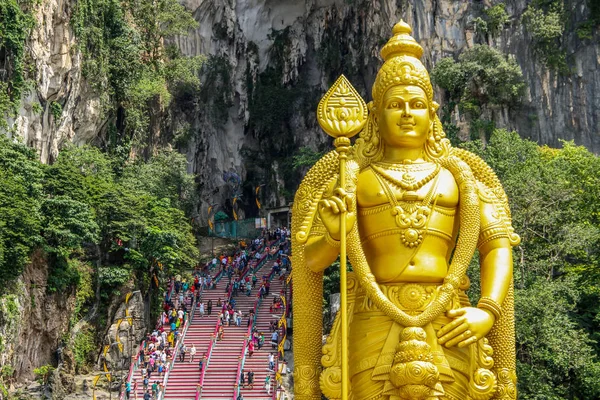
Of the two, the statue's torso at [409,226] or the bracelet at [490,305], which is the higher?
the statue's torso at [409,226]

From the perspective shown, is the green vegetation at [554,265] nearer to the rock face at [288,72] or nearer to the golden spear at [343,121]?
the rock face at [288,72]

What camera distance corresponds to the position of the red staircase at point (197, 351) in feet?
63.2

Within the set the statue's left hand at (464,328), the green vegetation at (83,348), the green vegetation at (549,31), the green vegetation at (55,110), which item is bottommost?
the green vegetation at (83,348)

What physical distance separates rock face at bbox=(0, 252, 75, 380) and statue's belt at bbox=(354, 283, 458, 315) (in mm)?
13178

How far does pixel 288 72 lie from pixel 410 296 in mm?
29966

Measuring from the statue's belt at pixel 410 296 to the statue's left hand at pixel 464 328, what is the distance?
23 cm

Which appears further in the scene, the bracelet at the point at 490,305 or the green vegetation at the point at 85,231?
the green vegetation at the point at 85,231

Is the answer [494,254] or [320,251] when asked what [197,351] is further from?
[494,254]

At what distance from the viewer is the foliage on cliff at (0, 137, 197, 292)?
19938 millimetres

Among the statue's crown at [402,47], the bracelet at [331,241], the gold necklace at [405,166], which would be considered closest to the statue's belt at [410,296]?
the bracelet at [331,241]

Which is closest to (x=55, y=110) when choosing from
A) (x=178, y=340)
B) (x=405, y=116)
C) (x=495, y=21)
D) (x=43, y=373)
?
(x=178, y=340)

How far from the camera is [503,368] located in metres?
7.90

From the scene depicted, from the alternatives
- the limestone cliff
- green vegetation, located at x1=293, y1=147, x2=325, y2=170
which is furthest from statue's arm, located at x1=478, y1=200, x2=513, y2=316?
the limestone cliff

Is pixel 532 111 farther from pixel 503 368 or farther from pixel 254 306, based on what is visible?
pixel 503 368
